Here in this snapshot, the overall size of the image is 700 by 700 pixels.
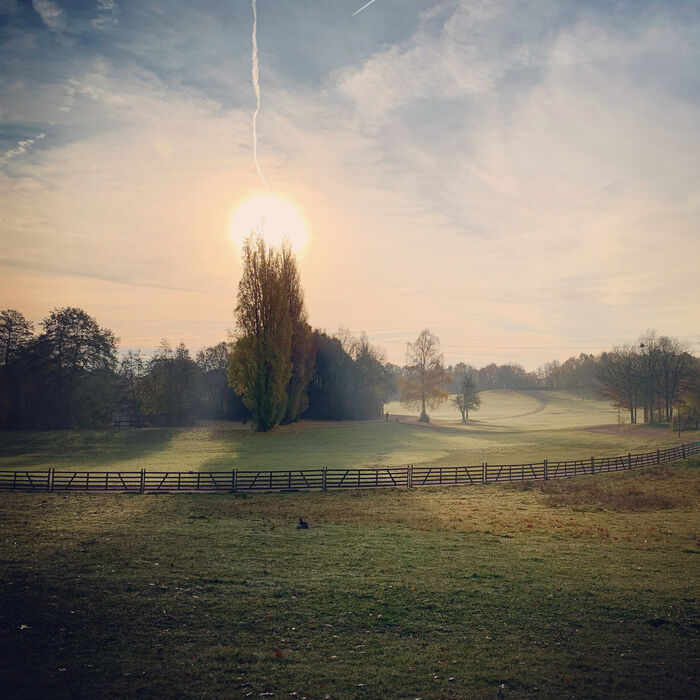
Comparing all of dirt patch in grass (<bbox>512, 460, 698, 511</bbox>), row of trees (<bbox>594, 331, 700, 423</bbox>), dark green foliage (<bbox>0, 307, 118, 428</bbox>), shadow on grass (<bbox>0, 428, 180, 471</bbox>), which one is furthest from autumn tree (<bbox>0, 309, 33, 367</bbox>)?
row of trees (<bbox>594, 331, 700, 423</bbox>)

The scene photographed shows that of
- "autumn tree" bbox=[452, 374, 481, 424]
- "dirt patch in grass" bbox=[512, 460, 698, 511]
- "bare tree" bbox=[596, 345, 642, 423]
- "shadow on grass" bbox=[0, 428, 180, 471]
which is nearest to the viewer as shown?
"dirt patch in grass" bbox=[512, 460, 698, 511]

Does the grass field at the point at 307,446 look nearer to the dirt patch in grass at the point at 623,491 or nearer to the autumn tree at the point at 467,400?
the dirt patch in grass at the point at 623,491

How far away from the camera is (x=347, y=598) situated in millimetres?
13219

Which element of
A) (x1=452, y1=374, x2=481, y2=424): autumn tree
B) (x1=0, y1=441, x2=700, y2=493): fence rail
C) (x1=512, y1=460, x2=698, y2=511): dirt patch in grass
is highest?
(x1=452, y1=374, x2=481, y2=424): autumn tree

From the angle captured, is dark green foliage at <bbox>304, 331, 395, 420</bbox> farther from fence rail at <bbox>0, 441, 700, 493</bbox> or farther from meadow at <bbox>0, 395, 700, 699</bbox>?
meadow at <bbox>0, 395, 700, 699</bbox>

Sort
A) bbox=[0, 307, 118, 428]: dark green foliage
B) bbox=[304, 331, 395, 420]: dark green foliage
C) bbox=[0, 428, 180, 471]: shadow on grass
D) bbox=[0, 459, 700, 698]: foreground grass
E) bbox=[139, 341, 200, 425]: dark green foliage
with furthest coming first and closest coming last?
bbox=[304, 331, 395, 420]: dark green foliage, bbox=[139, 341, 200, 425]: dark green foliage, bbox=[0, 307, 118, 428]: dark green foliage, bbox=[0, 428, 180, 471]: shadow on grass, bbox=[0, 459, 700, 698]: foreground grass

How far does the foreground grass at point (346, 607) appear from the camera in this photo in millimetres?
9492

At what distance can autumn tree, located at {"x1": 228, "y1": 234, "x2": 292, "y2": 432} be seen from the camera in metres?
56.8

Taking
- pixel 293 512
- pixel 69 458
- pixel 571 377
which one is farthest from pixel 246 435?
pixel 571 377

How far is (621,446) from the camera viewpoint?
175 feet

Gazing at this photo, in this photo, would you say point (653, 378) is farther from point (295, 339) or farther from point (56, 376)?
point (56, 376)

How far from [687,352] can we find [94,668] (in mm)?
93196

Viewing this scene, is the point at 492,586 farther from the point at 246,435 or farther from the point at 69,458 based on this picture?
the point at 246,435

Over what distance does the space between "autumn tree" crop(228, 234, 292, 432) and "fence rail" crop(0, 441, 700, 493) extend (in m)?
23.2
